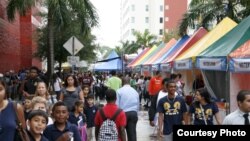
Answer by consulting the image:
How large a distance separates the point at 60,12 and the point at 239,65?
Result: 13374mm

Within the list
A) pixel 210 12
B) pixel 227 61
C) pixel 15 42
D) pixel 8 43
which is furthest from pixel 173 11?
pixel 227 61

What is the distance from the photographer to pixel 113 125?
7266 millimetres

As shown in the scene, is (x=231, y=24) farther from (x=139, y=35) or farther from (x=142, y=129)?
(x=139, y=35)

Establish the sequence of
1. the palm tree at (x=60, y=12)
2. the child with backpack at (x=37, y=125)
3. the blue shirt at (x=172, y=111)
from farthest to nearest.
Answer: the palm tree at (x=60, y=12) → the blue shirt at (x=172, y=111) → the child with backpack at (x=37, y=125)

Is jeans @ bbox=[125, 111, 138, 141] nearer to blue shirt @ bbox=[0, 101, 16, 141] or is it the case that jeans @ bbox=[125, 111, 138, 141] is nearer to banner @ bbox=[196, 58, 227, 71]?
banner @ bbox=[196, 58, 227, 71]

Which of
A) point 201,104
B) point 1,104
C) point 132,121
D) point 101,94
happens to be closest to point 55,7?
point 101,94

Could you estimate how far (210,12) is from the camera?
28.0 m

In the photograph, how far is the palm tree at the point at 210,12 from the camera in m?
26.2

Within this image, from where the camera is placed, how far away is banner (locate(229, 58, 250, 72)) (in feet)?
32.8

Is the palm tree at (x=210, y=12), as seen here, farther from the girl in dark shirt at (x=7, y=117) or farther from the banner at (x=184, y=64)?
the girl in dark shirt at (x=7, y=117)

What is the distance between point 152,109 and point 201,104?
2.44 meters

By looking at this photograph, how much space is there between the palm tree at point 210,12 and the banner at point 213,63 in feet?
44.9

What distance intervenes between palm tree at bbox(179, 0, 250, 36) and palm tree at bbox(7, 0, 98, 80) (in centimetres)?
602

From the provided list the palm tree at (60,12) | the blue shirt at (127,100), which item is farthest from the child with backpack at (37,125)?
the palm tree at (60,12)
